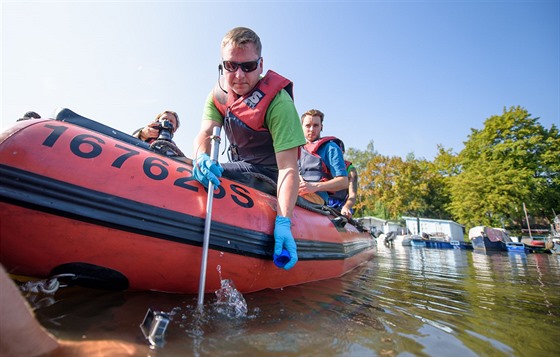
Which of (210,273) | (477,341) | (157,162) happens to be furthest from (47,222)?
(477,341)

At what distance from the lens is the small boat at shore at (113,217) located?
1.41 meters

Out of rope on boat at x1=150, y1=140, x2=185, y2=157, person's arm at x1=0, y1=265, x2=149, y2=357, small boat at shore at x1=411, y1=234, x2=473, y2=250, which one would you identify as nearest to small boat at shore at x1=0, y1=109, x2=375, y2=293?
rope on boat at x1=150, y1=140, x2=185, y2=157

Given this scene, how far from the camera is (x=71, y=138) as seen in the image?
164 cm

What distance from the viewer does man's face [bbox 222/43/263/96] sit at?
2281 mm

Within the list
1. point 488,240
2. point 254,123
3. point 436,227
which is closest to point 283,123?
point 254,123

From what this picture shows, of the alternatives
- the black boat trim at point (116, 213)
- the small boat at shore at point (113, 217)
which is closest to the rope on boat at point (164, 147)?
the small boat at shore at point (113, 217)

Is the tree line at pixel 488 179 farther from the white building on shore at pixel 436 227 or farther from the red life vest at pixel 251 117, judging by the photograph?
the red life vest at pixel 251 117

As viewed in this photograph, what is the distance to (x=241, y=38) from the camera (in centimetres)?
227

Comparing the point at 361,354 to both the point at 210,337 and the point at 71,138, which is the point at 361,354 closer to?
the point at 210,337

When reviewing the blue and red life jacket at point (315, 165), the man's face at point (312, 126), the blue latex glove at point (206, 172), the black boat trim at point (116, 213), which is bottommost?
the black boat trim at point (116, 213)

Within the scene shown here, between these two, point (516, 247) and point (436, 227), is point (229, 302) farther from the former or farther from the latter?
point (436, 227)

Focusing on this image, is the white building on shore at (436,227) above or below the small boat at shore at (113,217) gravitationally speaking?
above

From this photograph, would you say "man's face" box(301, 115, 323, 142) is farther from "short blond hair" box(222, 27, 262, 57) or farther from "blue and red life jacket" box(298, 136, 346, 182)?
"short blond hair" box(222, 27, 262, 57)

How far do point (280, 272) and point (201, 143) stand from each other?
4.48 ft
